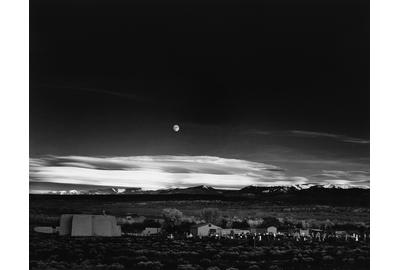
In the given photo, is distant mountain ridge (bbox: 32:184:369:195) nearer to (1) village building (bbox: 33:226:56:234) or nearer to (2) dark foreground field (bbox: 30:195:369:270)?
(2) dark foreground field (bbox: 30:195:369:270)

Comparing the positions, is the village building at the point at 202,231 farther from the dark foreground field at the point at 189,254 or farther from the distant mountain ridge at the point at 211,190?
the distant mountain ridge at the point at 211,190

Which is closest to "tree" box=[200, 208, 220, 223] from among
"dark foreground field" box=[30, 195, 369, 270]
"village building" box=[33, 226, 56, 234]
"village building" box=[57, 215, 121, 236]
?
"dark foreground field" box=[30, 195, 369, 270]

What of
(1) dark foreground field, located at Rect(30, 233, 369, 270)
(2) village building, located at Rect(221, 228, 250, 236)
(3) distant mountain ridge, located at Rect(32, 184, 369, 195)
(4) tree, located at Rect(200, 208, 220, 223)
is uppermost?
(3) distant mountain ridge, located at Rect(32, 184, 369, 195)

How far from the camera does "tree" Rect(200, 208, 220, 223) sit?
→ 19.6ft

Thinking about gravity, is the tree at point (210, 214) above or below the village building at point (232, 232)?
above

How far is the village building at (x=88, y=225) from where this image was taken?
19.4 ft

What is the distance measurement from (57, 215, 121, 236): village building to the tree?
765 mm

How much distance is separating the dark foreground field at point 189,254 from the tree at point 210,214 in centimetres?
20

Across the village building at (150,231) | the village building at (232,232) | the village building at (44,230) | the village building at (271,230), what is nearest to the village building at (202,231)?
the village building at (232,232)

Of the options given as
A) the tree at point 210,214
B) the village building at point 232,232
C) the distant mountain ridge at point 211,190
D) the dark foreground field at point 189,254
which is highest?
the distant mountain ridge at point 211,190

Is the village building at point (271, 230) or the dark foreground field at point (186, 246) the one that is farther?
the village building at point (271, 230)

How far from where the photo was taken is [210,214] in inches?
236

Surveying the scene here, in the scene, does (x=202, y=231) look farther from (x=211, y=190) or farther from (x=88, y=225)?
(x=88, y=225)
